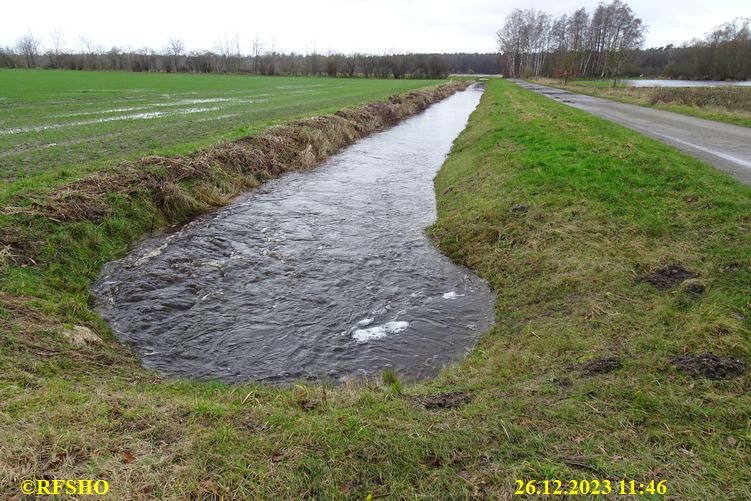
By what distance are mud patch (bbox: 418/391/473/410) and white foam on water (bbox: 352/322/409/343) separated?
215 cm

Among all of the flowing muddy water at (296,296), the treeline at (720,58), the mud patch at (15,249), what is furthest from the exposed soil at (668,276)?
the treeline at (720,58)


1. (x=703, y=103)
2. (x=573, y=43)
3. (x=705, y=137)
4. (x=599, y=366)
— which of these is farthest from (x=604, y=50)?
(x=599, y=366)

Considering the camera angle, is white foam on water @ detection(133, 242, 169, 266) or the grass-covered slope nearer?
the grass-covered slope

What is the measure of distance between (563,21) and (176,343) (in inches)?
5333

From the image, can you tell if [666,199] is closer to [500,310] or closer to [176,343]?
[500,310]

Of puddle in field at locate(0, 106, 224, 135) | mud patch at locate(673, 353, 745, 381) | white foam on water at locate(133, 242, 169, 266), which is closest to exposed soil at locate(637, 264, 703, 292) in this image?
mud patch at locate(673, 353, 745, 381)

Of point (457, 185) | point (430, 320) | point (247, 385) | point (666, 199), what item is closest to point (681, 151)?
point (666, 199)

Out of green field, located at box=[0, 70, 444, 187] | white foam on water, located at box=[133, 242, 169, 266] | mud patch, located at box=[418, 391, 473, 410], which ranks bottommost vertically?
white foam on water, located at box=[133, 242, 169, 266]

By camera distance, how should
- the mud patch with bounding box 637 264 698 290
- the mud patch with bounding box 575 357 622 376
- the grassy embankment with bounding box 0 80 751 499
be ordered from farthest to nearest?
the mud patch with bounding box 637 264 698 290 → the mud patch with bounding box 575 357 622 376 → the grassy embankment with bounding box 0 80 751 499

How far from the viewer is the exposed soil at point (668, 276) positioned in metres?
6.71

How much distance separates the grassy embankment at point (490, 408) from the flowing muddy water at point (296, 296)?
580 millimetres

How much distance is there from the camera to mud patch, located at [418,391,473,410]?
468 centimetres

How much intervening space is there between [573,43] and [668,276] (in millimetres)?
115191

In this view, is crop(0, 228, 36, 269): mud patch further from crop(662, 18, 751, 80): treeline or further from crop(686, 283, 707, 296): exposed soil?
crop(662, 18, 751, 80): treeline
